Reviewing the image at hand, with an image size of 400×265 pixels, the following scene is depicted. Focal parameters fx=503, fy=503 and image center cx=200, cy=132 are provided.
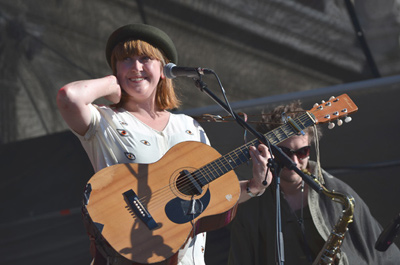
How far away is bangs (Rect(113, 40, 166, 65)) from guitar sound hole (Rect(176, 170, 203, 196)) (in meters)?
0.61

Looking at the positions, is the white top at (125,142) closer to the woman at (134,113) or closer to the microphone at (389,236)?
the woman at (134,113)

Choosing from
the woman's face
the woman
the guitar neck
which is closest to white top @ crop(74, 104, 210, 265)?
the woman

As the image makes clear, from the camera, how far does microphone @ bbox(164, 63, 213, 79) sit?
2133mm

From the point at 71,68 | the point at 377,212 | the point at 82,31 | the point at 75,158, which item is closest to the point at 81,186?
the point at 75,158

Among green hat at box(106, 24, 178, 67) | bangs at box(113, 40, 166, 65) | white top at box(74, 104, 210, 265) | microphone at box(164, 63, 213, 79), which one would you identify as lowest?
white top at box(74, 104, 210, 265)

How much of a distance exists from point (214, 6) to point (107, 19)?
846 mm

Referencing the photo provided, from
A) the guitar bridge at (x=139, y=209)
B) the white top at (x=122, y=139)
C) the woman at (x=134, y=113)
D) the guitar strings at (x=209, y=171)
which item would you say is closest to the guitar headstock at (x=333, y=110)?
the guitar strings at (x=209, y=171)

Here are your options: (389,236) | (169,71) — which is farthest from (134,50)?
(389,236)

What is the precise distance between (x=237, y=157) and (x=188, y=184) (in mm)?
298

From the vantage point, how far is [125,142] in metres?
2.29

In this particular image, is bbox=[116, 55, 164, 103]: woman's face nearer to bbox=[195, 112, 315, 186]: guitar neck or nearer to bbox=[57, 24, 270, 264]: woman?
bbox=[57, 24, 270, 264]: woman

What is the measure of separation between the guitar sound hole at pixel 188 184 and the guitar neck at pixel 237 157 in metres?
0.03

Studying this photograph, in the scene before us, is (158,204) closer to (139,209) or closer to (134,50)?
(139,209)

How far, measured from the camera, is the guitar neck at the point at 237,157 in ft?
7.69
